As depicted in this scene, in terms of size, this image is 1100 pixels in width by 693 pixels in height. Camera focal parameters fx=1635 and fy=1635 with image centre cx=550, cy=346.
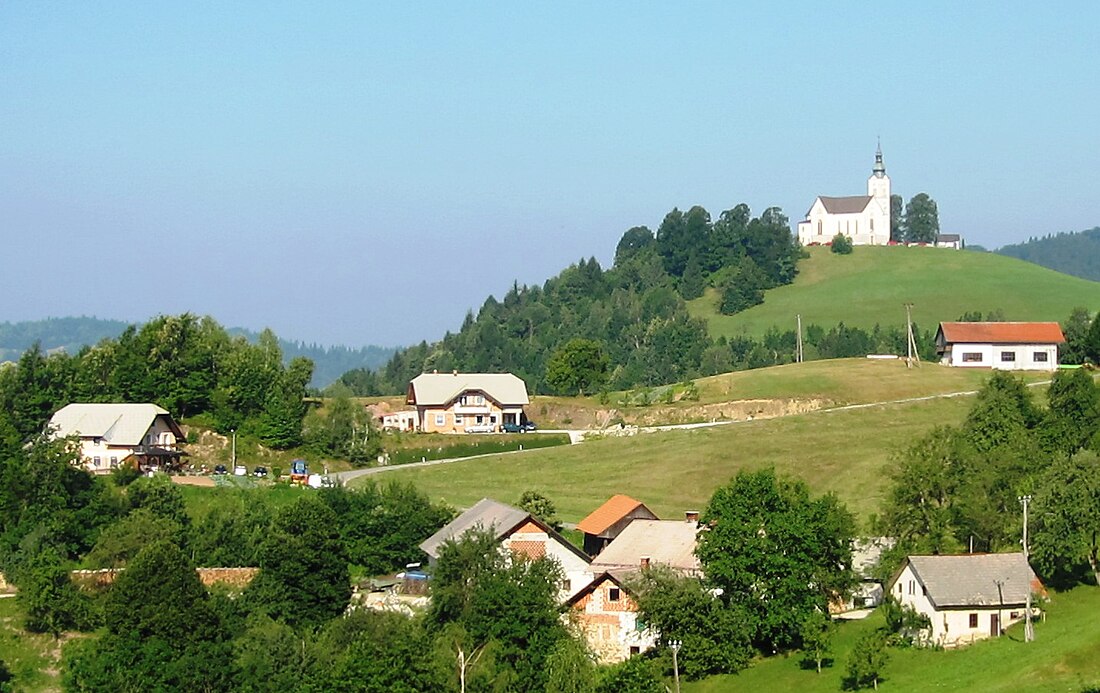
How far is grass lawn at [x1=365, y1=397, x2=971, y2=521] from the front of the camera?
7212 cm

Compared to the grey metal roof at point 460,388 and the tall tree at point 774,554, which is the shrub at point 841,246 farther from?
the tall tree at point 774,554

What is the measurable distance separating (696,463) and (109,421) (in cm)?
2781

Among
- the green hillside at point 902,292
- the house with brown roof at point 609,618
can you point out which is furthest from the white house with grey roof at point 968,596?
the green hillside at point 902,292

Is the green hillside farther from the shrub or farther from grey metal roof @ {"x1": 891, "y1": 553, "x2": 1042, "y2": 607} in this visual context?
grey metal roof @ {"x1": 891, "y1": 553, "x2": 1042, "y2": 607}

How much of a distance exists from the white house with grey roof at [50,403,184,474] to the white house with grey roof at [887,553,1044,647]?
1537 inches

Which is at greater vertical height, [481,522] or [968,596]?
[481,522]

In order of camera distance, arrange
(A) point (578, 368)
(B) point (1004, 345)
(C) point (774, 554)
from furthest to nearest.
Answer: (A) point (578, 368)
(B) point (1004, 345)
(C) point (774, 554)

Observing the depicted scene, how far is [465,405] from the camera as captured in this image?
9688 cm

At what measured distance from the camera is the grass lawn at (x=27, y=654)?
2066 inches

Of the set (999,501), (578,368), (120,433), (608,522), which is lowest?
(608,522)

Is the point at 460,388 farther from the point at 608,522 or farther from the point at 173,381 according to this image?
the point at 608,522

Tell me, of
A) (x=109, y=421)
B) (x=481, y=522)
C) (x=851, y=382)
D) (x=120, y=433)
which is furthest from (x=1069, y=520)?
(x=851, y=382)

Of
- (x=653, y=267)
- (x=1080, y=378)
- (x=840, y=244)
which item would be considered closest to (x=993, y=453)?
(x=1080, y=378)

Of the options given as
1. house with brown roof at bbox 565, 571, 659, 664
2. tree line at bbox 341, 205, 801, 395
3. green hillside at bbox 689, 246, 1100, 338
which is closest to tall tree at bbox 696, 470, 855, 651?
house with brown roof at bbox 565, 571, 659, 664
